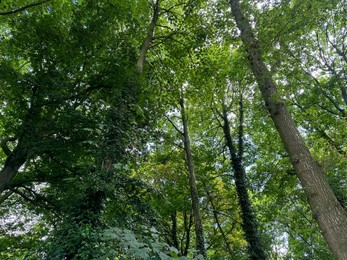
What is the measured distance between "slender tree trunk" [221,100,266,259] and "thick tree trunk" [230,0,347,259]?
4.88 meters

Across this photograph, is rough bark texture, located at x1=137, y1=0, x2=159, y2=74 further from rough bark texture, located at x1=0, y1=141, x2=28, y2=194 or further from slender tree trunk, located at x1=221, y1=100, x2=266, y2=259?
slender tree trunk, located at x1=221, y1=100, x2=266, y2=259

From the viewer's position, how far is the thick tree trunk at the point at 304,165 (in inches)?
141

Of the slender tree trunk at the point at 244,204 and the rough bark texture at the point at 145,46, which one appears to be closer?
the rough bark texture at the point at 145,46

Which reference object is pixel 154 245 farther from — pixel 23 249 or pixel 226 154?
pixel 226 154

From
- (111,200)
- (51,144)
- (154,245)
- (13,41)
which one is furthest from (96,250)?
(13,41)

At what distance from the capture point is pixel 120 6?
5.48 meters

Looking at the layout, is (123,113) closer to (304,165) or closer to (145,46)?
(145,46)

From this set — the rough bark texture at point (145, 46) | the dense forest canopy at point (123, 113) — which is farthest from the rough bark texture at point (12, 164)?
the rough bark texture at point (145, 46)

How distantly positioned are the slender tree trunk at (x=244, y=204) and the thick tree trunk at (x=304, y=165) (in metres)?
4.88

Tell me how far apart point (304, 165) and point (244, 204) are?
5157 millimetres

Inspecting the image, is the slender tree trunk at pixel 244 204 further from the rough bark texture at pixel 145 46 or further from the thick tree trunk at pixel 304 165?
the rough bark texture at pixel 145 46

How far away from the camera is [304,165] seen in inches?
165

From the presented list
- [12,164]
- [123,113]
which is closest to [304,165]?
[123,113]

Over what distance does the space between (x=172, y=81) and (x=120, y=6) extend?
2737mm
